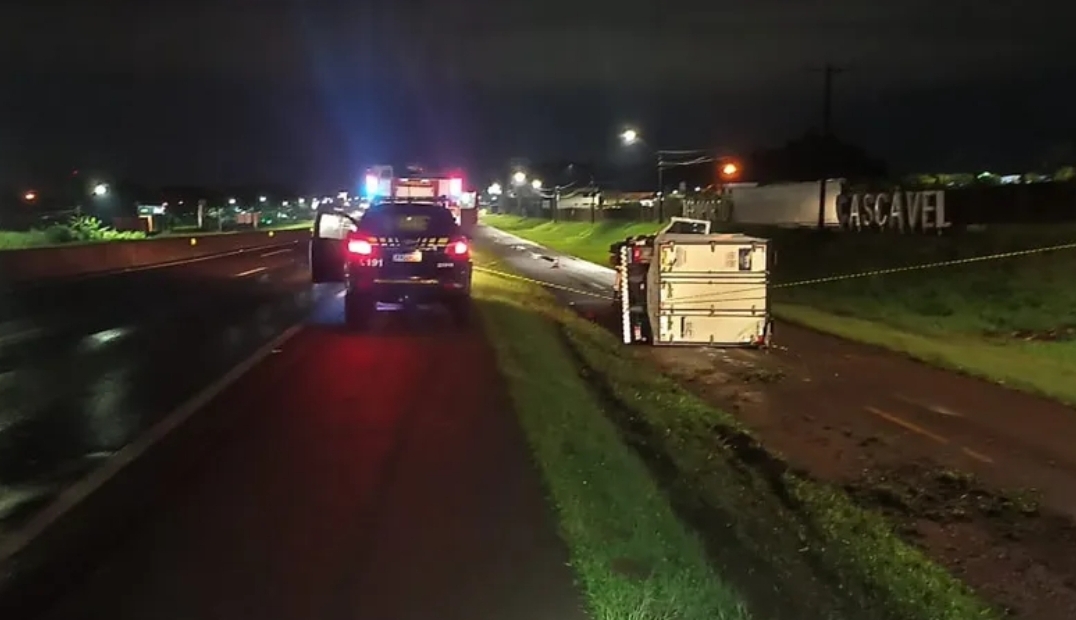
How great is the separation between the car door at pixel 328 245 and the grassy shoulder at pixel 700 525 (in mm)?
13832

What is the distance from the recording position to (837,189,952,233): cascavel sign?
38.4m

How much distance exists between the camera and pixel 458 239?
2055 centimetres

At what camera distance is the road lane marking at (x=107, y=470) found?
745 cm

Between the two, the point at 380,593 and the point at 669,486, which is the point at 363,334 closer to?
the point at 669,486

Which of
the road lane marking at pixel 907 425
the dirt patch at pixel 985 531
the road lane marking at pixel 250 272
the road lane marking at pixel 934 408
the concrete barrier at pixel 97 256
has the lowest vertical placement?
the dirt patch at pixel 985 531

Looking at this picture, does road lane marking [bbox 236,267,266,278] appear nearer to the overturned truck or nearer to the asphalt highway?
the asphalt highway

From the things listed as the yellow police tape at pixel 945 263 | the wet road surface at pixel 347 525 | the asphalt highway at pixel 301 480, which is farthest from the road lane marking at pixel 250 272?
the wet road surface at pixel 347 525

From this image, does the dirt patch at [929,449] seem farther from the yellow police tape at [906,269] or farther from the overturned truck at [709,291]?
the yellow police tape at [906,269]

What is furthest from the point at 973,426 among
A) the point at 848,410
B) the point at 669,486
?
the point at 669,486

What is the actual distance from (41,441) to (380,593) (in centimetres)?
535

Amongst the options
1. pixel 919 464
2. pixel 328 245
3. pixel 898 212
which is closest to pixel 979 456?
pixel 919 464

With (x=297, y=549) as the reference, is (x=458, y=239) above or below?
above

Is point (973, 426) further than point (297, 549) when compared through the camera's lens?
Yes

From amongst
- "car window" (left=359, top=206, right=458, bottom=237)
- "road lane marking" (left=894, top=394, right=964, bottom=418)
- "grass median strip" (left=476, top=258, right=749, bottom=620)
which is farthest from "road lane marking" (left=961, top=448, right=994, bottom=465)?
"car window" (left=359, top=206, right=458, bottom=237)
